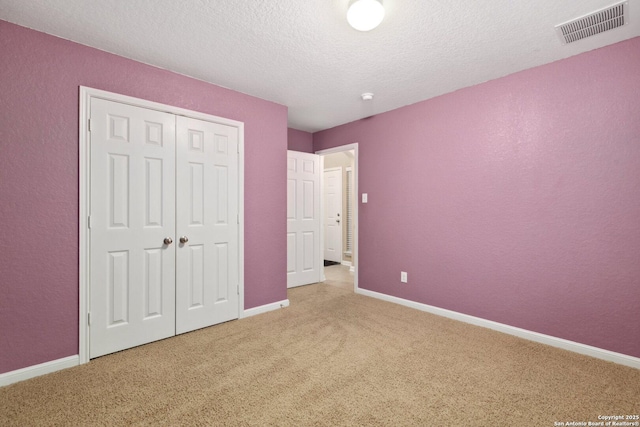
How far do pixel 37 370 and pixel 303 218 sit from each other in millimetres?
3332

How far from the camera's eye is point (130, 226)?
2.59 m

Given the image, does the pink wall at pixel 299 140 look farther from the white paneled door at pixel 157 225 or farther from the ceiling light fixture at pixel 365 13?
the ceiling light fixture at pixel 365 13

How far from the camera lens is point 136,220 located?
262 centimetres

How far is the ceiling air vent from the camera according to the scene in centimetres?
197

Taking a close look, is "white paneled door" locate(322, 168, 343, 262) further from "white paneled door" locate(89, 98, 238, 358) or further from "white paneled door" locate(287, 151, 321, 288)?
"white paneled door" locate(89, 98, 238, 358)

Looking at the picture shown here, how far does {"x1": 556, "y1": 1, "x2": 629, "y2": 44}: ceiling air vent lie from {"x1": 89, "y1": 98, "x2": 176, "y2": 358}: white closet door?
10.7ft

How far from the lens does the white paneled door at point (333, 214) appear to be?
258 inches

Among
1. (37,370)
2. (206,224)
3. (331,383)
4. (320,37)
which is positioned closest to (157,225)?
(206,224)

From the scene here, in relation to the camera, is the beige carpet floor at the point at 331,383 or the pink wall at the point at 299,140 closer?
the beige carpet floor at the point at 331,383

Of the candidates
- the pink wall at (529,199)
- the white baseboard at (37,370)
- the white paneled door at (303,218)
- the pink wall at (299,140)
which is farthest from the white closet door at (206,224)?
the pink wall at (529,199)

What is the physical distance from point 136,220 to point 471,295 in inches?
131

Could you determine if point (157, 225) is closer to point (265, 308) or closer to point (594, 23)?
point (265, 308)

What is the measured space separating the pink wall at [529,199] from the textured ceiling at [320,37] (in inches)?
12.2

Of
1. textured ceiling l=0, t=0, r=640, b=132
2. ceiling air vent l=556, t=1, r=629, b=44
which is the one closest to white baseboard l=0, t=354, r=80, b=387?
textured ceiling l=0, t=0, r=640, b=132
